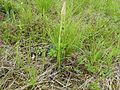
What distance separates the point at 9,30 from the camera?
78.6 inches

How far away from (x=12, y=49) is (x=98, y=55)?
0.61 m

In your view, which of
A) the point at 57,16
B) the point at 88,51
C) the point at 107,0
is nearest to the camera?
the point at 88,51

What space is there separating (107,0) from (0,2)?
3.27 feet

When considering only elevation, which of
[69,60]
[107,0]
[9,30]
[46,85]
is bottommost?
[46,85]

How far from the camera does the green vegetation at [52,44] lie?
1.70 meters

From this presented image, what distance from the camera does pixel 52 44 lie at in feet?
6.23

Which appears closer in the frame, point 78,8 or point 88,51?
point 88,51

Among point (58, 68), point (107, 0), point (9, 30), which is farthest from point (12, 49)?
point (107, 0)

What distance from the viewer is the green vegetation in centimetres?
170

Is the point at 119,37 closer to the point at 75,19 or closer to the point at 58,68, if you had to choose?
the point at 75,19

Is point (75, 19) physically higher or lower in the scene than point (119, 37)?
higher

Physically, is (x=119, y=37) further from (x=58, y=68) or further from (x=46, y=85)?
(x=46, y=85)

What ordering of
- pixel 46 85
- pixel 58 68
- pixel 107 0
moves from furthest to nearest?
pixel 107 0 < pixel 58 68 < pixel 46 85

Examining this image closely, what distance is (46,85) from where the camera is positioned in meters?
1.67
